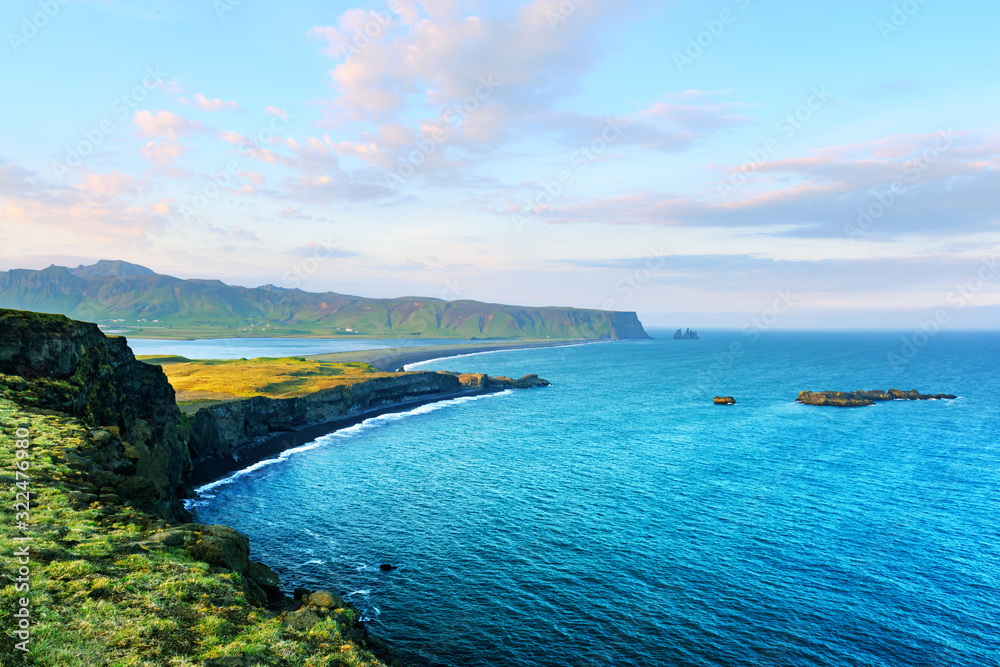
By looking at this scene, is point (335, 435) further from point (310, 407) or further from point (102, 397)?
point (102, 397)

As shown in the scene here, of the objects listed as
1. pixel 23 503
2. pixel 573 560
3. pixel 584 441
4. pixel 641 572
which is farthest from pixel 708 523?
pixel 23 503

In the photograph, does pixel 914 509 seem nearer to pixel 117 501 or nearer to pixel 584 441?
pixel 584 441

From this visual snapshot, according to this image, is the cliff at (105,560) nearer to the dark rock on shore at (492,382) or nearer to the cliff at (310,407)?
the cliff at (310,407)

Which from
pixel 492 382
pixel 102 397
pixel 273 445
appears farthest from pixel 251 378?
pixel 492 382

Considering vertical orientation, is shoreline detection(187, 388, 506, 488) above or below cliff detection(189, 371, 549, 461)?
below

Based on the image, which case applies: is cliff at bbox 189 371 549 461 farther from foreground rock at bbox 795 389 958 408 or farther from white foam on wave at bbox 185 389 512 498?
foreground rock at bbox 795 389 958 408

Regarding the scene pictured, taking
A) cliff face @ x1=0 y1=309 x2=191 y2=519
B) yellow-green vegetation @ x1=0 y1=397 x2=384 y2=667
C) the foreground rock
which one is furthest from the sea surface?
the foreground rock
